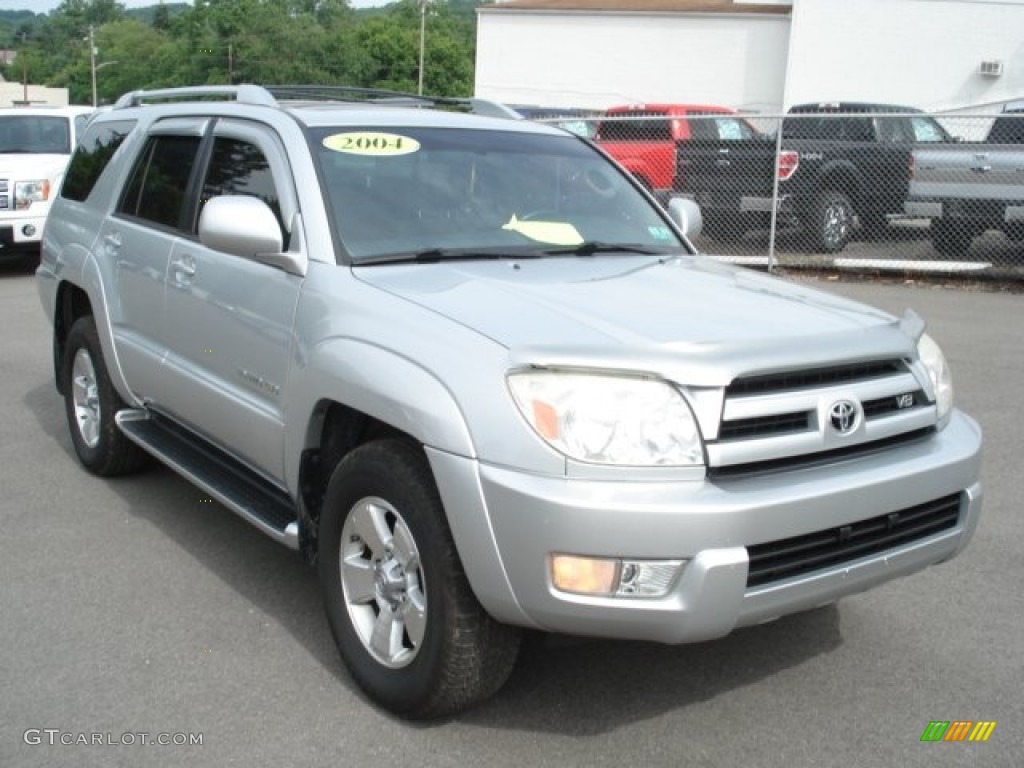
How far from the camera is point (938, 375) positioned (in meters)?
3.66

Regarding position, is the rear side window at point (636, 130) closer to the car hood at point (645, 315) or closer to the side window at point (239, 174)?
the side window at point (239, 174)

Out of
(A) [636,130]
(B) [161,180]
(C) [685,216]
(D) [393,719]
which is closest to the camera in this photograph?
(D) [393,719]

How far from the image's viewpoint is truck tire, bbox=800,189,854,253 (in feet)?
43.7

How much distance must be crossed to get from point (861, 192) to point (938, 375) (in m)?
10.2

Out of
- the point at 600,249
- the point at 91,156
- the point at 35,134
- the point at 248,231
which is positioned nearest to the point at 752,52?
the point at 35,134

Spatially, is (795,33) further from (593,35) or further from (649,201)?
(649,201)

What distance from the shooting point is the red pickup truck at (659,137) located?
14.1 meters

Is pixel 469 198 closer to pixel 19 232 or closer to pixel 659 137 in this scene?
pixel 19 232

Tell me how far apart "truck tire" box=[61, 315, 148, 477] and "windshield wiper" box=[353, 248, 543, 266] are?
222 centimetres

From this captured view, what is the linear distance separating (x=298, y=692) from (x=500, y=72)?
50963mm

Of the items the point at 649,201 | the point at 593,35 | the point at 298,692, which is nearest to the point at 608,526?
the point at 298,692

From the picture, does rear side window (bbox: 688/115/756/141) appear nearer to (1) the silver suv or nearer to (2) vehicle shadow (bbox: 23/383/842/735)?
(1) the silver suv

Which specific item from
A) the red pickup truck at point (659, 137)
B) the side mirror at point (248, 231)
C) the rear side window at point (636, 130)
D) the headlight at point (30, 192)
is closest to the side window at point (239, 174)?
the side mirror at point (248, 231)

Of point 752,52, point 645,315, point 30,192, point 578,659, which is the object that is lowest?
point 578,659
